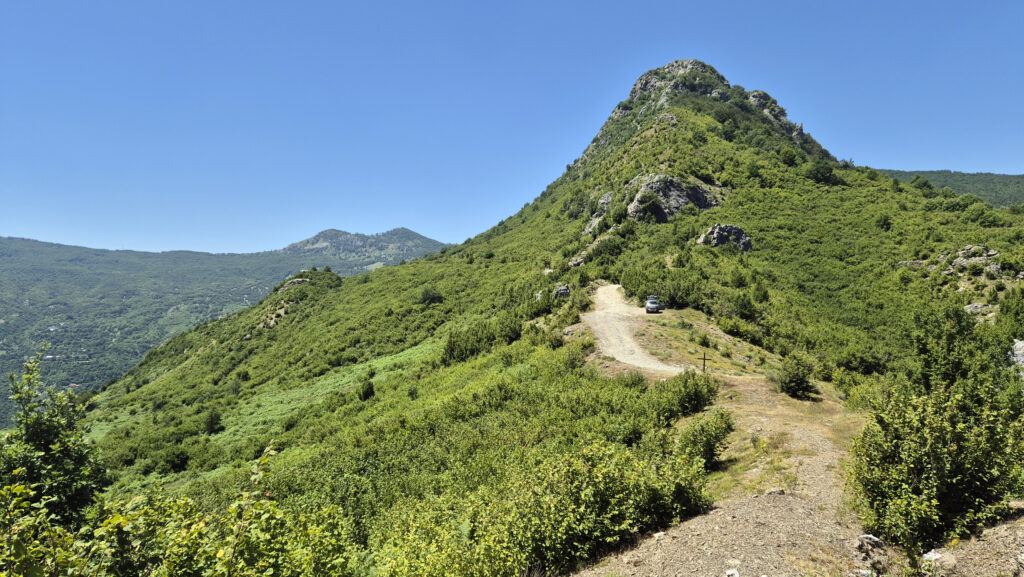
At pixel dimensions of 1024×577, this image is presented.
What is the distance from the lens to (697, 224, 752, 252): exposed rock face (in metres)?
45.7

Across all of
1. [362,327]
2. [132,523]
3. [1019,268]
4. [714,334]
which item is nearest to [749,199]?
[1019,268]

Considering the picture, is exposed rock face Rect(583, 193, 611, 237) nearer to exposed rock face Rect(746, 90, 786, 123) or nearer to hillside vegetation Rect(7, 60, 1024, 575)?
hillside vegetation Rect(7, 60, 1024, 575)

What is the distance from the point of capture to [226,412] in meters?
37.3

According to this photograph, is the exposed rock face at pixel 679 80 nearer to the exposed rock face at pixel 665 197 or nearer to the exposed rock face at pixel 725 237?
the exposed rock face at pixel 665 197

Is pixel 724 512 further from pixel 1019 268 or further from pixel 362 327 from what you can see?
pixel 362 327

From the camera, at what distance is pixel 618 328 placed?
27.7m

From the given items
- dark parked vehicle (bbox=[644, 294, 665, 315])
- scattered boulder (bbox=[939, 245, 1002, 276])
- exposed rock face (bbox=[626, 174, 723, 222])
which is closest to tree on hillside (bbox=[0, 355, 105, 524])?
dark parked vehicle (bbox=[644, 294, 665, 315])

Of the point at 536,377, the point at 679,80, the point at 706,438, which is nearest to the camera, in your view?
the point at 706,438

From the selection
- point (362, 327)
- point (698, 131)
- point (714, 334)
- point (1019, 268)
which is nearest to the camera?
Answer: point (714, 334)

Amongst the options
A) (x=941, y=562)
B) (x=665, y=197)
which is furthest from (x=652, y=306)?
(x=665, y=197)

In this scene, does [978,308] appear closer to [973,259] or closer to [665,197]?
[973,259]

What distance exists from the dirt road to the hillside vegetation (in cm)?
152

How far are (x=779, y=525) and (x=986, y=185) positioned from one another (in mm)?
220687

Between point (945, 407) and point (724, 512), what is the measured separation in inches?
177
